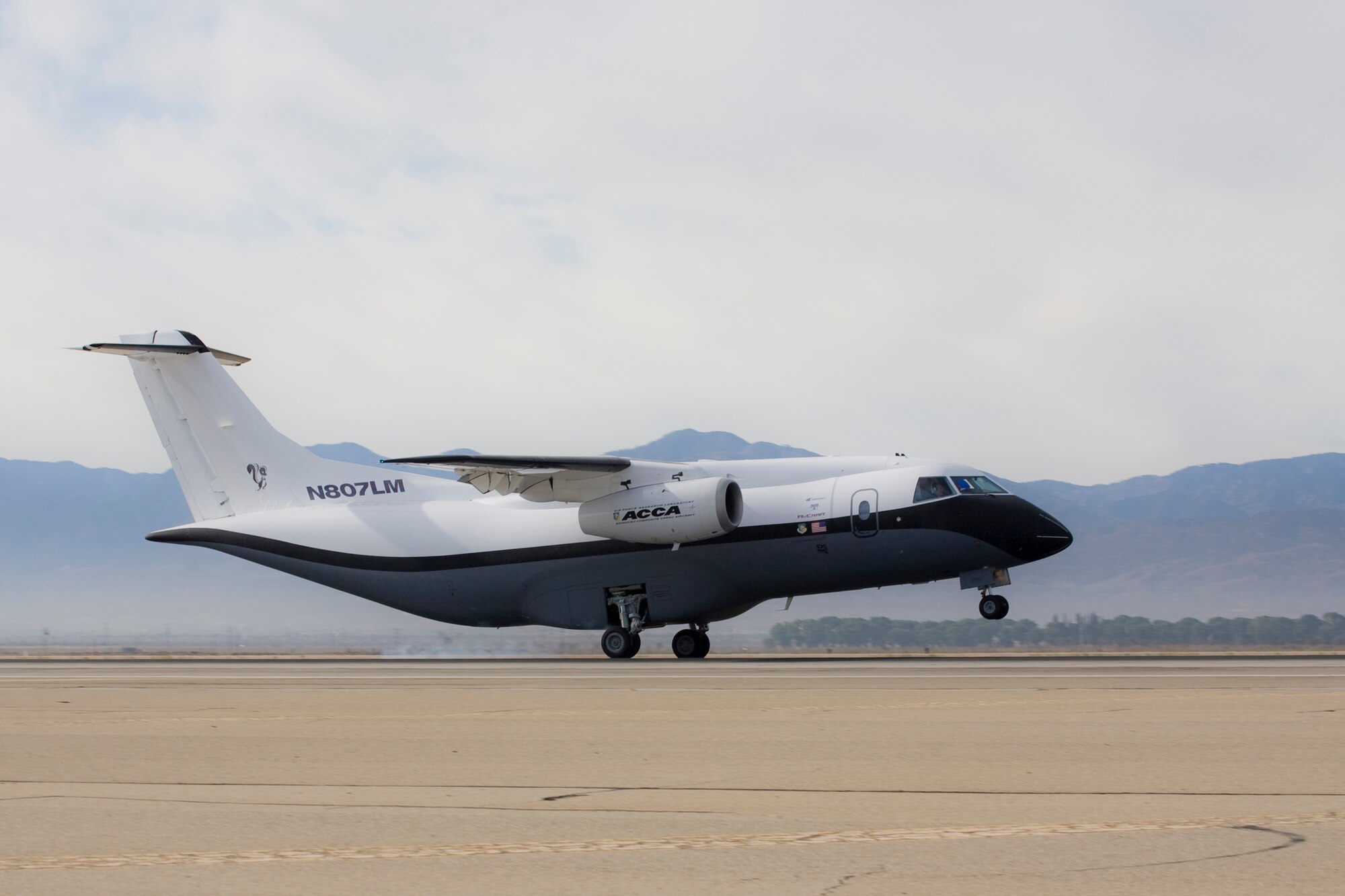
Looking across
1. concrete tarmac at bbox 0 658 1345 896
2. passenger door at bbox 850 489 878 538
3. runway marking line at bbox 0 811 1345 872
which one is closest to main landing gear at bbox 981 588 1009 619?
passenger door at bbox 850 489 878 538

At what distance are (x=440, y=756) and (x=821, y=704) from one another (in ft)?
17.0

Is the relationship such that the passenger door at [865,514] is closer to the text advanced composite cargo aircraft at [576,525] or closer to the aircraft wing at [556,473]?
the text advanced composite cargo aircraft at [576,525]

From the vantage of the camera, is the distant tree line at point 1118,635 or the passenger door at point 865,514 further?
the distant tree line at point 1118,635

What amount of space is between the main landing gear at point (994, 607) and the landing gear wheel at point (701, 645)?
6522 millimetres

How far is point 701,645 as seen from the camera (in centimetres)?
2983

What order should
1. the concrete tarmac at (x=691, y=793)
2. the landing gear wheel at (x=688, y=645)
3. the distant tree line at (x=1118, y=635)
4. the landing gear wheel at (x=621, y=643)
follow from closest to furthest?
the concrete tarmac at (x=691, y=793), the landing gear wheel at (x=621, y=643), the landing gear wheel at (x=688, y=645), the distant tree line at (x=1118, y=635)

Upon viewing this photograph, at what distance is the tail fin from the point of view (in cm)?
3334

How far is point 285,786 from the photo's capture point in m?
8.60

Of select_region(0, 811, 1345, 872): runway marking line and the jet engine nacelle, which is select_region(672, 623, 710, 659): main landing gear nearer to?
the jet engine nacelle

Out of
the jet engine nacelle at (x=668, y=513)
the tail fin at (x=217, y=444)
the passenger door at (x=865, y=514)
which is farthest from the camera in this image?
the tail fin at (x=217, y=444)

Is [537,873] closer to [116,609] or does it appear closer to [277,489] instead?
[277,489]

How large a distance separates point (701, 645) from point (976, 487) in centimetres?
745

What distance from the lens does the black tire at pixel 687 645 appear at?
2966 cm

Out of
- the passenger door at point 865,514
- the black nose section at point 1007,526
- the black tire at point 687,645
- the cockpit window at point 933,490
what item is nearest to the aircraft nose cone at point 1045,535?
the black nose section at point 1007,526
